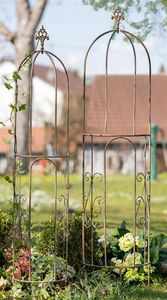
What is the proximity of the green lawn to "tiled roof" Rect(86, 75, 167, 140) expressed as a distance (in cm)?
1192

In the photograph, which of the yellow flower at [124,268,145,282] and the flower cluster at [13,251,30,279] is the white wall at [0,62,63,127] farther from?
the flower cluster at [13,251,30,279]

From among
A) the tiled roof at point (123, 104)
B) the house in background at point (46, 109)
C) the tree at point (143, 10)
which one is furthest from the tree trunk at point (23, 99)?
the tiled roof at point (123, 104)

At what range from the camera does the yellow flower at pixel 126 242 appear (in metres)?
4.68

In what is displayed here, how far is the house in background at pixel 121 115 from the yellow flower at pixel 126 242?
2048 centimetres

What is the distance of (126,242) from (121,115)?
23411mm

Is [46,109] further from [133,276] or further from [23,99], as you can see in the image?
[133,276]

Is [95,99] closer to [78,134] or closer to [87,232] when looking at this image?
[78,134]

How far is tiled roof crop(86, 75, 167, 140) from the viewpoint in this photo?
1073 inches

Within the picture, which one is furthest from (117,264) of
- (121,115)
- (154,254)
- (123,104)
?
(123,104)

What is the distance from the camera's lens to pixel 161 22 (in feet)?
21.6

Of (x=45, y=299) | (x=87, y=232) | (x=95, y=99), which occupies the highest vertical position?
(x=95, y=99)

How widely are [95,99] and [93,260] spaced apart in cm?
2369

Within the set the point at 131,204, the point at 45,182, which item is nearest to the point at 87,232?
the point at 131,204

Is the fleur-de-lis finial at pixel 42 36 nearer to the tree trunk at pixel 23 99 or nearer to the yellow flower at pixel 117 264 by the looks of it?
the yellow flower at pixel 117 264
